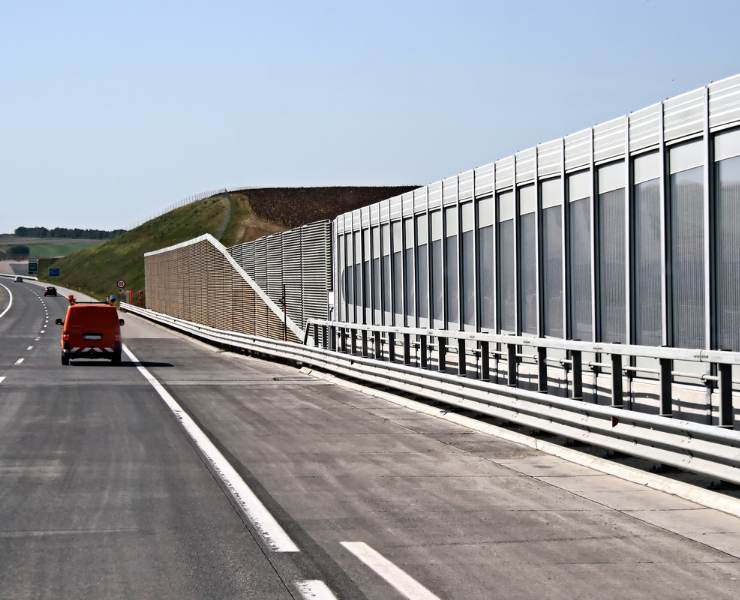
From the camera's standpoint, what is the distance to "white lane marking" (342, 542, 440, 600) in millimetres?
7980

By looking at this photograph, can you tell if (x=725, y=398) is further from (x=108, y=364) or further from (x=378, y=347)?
(x=108, y=364)

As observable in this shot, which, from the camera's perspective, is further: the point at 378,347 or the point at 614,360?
the point at 378,347

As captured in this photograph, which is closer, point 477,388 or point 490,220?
point 477,388

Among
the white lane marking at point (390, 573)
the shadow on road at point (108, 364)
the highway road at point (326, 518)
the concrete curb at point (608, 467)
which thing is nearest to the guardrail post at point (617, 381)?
the concrete curb at point (608, 467)

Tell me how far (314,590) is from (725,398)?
526cm

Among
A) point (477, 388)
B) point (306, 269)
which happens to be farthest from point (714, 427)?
point (306, 269)

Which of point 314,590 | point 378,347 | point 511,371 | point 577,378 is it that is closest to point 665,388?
point 577,378

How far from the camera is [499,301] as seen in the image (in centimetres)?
2698

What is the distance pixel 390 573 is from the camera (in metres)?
8.58

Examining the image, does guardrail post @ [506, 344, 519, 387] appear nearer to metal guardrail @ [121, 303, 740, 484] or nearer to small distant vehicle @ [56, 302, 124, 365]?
metal guardrail @ [121, 303, 740, 484]

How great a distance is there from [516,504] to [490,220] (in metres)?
16.1

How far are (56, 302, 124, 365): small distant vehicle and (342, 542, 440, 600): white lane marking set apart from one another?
3121 cm

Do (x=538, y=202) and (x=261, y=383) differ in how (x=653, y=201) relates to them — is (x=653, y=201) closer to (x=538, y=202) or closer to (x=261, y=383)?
(x=538, y=202)

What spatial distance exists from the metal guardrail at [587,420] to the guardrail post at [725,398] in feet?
0.60
